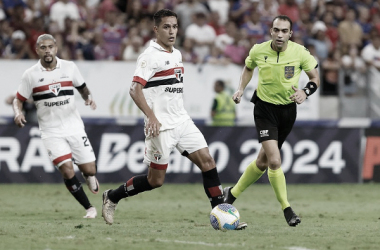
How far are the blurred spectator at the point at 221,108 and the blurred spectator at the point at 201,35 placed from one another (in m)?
1.59

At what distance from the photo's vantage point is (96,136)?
636 inches

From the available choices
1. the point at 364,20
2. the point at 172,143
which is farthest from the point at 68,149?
the point at 364,20

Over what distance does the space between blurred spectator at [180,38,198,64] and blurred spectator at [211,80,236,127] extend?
103cm

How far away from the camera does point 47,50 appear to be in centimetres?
1067

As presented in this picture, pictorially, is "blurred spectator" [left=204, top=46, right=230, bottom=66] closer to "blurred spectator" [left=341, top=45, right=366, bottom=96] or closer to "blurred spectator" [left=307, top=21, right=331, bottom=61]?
"blurred spectator" [left=307, top=21, right=331, bottom=61]

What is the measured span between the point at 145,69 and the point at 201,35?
10473mm

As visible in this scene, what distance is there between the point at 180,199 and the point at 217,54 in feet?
17.2

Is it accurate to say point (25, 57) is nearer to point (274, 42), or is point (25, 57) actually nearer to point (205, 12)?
point (205, 12)

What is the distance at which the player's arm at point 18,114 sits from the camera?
34.0 ft

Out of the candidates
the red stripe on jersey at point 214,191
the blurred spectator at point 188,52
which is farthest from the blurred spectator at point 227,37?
the red stripe on jersey at point 214,191

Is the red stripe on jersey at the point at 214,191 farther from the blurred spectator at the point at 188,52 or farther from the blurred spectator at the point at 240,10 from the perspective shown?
the blurred spectator at the point at 240,10

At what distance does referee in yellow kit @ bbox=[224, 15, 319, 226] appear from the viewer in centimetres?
927

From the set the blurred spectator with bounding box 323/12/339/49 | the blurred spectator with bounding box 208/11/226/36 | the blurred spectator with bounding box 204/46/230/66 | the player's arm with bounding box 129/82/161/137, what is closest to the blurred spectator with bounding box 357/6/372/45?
the blurred spectator with bounding box 323/12/339/49

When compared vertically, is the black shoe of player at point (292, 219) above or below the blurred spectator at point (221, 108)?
below
